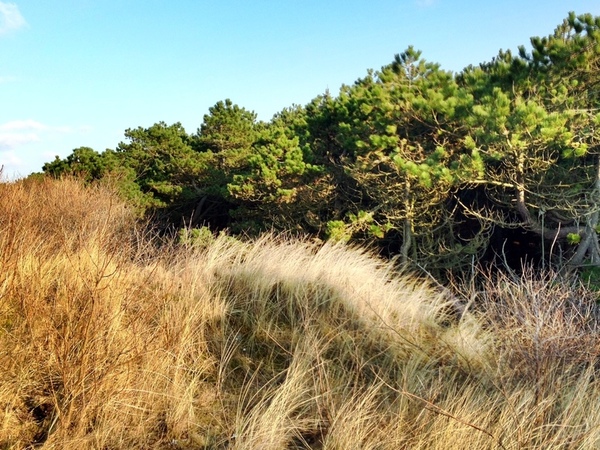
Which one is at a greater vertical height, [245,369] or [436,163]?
[436,163]

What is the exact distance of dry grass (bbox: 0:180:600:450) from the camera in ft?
7.54

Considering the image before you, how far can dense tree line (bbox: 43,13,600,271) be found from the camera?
9641 millimetres

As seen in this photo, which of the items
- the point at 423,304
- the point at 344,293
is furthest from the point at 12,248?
the point at 423,304

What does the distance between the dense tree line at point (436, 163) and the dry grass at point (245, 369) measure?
4.29 m

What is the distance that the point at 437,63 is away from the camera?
11.6m

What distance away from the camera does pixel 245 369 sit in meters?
3.18

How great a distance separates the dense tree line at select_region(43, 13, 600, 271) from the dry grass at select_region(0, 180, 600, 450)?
4.29 m

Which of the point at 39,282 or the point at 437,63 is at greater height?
the point at 437,63

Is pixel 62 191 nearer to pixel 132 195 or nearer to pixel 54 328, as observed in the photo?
pixel 132 195

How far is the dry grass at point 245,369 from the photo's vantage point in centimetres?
230

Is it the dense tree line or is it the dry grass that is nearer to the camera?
the dry grass

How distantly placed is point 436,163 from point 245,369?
8455 mm

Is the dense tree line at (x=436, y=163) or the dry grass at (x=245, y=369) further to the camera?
the dense tree line at (x=436, y=163)

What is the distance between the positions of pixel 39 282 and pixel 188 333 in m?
0.88
